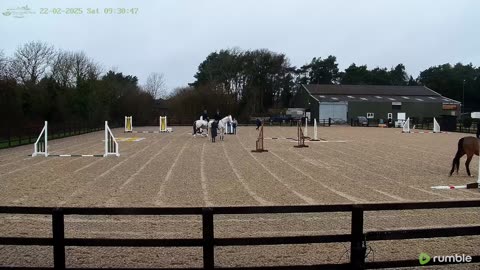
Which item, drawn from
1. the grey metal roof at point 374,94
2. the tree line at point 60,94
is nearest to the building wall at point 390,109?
the grey metal roof at point 374,94

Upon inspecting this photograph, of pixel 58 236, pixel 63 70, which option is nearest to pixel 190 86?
pixel 63 70

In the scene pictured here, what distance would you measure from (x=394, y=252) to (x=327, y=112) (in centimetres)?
7196

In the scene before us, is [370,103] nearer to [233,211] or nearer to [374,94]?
[374,94]

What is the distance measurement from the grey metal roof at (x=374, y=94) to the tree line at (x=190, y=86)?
8.82 meters

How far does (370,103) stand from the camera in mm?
78688

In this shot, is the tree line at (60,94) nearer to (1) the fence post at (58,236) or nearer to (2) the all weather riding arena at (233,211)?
(2) the all weather riding arena at (233,211)

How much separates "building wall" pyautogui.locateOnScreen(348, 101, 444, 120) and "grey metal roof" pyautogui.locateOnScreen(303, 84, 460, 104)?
1.50 metres

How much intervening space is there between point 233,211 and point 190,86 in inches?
→ 2965

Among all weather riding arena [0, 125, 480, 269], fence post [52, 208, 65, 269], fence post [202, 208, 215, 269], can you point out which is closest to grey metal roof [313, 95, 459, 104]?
all weather riding arena [0, 125, 480, 269]

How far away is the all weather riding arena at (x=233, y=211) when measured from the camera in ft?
14.5

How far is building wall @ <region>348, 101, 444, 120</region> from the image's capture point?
77.6 meters

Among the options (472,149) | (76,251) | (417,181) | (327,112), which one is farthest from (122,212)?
(327,112)

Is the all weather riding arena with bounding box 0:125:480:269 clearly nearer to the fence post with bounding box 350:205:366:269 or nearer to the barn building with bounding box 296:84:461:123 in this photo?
the fence post with bounding box 350:205:366:269

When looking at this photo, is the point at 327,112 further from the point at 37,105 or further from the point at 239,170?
the point at 239,170
